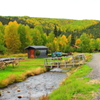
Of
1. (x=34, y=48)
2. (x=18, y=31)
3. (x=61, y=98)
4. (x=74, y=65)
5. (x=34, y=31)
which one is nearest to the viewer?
(x=61, y=98)

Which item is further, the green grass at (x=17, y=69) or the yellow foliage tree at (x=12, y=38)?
the yellow foliage tree at (x=12, y=38)

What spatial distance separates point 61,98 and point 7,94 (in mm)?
6369

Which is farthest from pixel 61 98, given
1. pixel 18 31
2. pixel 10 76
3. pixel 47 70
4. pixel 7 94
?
pixel 18 31

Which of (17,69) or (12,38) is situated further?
(12,38)

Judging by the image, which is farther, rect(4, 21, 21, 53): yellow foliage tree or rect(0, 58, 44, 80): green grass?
rect(4, 21, 21, 53): yellow foliage tree

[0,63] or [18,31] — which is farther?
[18,31]

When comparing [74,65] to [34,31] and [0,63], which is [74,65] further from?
[34,31]

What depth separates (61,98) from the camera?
326 inches

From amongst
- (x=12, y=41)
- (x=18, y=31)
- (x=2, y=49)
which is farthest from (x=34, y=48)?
(x=18, y=31)

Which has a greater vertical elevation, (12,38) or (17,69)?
(12,38)

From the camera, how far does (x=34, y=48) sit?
4556 cm

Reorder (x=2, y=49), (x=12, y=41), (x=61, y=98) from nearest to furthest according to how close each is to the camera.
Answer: (x=61, y=98) → (x=2, y=49) → (x=12, y=41)

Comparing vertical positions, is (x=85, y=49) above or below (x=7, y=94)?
below

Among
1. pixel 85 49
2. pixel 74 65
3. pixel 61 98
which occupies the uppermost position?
pixel 61 98
